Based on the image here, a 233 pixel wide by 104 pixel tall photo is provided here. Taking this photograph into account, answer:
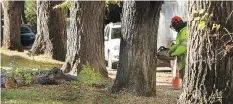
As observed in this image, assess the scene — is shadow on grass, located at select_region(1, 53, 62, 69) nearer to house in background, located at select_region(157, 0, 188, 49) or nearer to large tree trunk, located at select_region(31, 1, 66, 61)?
large tree trunk, located at select_region(31, 1, 66, 61)

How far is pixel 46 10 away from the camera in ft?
57.1

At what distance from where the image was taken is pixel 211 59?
564cm

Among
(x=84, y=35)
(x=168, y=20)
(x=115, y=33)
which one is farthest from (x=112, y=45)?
(x=84, y=35)

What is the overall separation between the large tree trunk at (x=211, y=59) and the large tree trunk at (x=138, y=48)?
8.01 feet

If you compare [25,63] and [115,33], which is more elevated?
[115,33]

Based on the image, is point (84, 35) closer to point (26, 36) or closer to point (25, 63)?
point (25, 63)

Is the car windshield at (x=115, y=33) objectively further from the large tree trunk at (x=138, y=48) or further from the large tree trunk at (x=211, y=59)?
the large tree trunk at (x=211, y=59)

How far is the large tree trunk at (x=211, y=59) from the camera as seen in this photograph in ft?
18.0

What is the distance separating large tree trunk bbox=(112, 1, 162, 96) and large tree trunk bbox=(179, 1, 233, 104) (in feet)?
8.01

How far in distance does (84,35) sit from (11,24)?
9.89m

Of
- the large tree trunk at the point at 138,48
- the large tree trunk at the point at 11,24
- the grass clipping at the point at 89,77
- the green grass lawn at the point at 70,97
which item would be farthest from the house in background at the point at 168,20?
the large tree trunk at the point at 138,48

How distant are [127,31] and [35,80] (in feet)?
8.62

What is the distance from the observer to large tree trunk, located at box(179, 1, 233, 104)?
5.50 m

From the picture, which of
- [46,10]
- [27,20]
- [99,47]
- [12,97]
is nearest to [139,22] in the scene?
[12,97]
